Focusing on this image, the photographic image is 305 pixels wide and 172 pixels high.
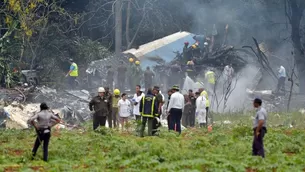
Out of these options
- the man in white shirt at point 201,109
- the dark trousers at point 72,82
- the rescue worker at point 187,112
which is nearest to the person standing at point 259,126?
the man in white shirt at point 201,109

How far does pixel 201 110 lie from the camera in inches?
915

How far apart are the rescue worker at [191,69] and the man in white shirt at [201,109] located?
9.27 meters

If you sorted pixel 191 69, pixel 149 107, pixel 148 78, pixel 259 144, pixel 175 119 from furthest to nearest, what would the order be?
pixel 191 69 → pixel 148 78 → pixel 175 119 → pixel 149 107 → pixel 259 144

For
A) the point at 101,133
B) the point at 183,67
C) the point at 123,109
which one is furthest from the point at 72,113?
the point at 183,67

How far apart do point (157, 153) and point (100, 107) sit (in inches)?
232

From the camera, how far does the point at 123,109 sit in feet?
74.2

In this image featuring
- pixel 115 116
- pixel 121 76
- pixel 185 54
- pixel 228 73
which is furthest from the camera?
pixel 185 54

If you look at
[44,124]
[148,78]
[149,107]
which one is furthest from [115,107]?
[44,124]

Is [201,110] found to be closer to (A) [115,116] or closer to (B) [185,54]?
(A) [115,116]

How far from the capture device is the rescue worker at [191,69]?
107 ft

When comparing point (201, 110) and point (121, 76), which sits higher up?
point (121, 76)

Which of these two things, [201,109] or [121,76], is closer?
[201,109]

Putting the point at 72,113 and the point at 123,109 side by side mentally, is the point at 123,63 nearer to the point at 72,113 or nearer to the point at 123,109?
the point at 72,113

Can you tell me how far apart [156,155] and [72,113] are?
11917mm
